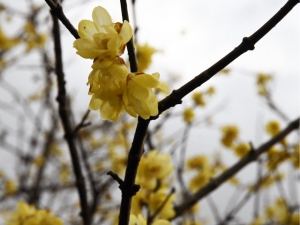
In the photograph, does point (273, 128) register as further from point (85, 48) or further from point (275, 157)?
point (85, 48)

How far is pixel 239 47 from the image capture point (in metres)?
0.75

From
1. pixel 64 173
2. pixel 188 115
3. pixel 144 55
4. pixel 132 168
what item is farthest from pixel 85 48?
pixel 64 173

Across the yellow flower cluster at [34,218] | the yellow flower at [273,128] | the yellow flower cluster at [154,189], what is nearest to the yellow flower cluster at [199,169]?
the yellow flower at [273,128]

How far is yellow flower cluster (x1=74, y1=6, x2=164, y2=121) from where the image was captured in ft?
2.47

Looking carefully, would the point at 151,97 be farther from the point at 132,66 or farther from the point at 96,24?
the point at 96,24

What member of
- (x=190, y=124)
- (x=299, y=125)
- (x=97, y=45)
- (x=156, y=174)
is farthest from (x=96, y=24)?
(x=190, y=124)

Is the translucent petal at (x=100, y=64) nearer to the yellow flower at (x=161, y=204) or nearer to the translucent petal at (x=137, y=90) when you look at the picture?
the translucent petal at (x=137, y=90)

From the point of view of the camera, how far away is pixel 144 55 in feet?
8.36

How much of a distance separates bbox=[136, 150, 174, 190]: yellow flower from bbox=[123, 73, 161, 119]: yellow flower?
0.71 m

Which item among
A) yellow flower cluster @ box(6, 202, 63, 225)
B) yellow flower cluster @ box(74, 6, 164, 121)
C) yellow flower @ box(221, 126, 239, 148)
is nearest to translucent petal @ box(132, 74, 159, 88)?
yellow flower cluster @ box(74, 6, 164, 121)

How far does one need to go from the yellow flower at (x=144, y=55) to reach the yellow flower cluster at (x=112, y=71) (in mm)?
1749

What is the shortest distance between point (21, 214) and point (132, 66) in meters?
0.79

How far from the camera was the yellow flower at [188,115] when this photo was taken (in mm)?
3529

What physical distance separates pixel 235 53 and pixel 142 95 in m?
→ 0.22
